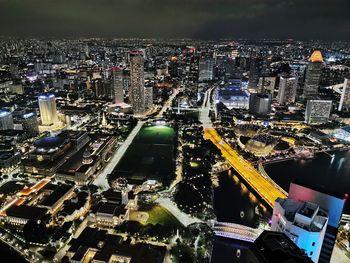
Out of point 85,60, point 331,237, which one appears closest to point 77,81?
point 85,60

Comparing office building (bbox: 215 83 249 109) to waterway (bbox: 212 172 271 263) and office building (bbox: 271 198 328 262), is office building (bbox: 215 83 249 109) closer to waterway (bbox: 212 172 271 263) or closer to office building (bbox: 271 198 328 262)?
waterway (bbox: 212 172 271 263)

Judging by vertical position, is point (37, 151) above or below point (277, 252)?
below

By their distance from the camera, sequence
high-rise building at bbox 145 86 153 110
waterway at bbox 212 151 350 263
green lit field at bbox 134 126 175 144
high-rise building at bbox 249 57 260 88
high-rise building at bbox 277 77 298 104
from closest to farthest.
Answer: waterway at bbox 212 151 350 263, green lit field at bbox 134 126 175 144, high-rise building at bbox 145 86 153 110, high-rise building at bbox 277 77 298 104, high-rise building at bbox 249 57 260 88

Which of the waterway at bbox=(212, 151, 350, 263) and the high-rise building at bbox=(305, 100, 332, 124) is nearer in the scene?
the waterway at bbox=(212, 151, 350, 263)

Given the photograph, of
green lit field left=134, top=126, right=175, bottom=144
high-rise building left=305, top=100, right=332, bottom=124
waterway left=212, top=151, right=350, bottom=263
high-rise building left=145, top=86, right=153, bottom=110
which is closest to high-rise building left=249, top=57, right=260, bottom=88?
high-rise building left=305, top=100, right=332, bottom=124

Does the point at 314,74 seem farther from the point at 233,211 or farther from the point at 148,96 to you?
the point at 233,211

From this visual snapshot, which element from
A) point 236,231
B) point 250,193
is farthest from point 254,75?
point 236,231

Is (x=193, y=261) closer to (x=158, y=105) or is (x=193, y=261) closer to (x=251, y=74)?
(x=158, y=105)

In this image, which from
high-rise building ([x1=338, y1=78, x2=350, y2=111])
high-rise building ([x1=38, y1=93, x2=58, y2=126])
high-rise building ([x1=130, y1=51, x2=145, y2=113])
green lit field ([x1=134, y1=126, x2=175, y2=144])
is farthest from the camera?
high-rise building ([x1=338, y1=78, x2=350, y2=111])
